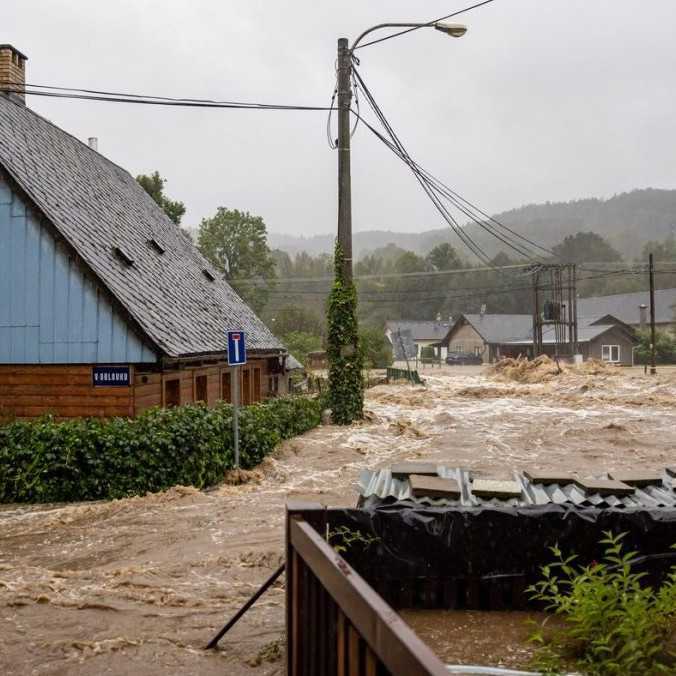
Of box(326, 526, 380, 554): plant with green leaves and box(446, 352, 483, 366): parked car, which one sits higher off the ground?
box(326, 526, 380, 554): plant with green leaves

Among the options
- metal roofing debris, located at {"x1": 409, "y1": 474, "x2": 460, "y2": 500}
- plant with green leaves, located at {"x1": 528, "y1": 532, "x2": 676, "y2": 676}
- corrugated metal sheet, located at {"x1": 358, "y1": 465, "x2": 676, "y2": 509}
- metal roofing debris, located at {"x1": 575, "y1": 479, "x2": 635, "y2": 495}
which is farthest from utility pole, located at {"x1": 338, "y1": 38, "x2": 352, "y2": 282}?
plant with green leaves, located at {"x1": 528, "y1": 532, "x2": 676, "y2": 676}

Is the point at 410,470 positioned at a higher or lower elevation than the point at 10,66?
lower

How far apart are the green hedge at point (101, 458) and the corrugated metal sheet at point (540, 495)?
18.2ft

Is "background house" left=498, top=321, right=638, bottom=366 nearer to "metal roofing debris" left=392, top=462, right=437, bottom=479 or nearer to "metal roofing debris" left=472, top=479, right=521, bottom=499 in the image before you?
"metal roofing debris" left=392, top=462, right=437, bottom=479

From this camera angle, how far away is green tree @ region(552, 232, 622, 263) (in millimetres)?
126750

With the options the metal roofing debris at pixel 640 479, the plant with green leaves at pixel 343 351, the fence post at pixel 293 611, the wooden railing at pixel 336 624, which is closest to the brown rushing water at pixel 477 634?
the fence post at pixel 293 611

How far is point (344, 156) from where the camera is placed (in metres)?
21.3

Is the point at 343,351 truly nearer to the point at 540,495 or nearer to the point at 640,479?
the point at 640,479

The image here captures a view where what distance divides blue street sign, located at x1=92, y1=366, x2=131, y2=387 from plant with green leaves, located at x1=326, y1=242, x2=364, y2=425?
7988 millimetres

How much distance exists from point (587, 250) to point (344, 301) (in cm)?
11561

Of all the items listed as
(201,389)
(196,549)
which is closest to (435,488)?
(196,549)

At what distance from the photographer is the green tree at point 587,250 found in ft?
416

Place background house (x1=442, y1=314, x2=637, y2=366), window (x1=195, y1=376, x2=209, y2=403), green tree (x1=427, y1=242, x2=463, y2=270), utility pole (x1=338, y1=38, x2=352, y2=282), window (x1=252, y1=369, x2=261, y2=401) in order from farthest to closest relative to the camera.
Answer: green tree (x1=427, y1=242, x2=463, y2=270) < background house (x1=442, y1=314, x2=637, y2=366) < window (x1=252, y1=369, x2=261, y2=401) < utility pole (x1=338, y1=38, x2=352, y2=282) < window (x1=195, y1=376, x2=209, y2=403)

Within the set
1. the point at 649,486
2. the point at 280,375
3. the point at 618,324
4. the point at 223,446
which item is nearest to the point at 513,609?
the point at 649,486
